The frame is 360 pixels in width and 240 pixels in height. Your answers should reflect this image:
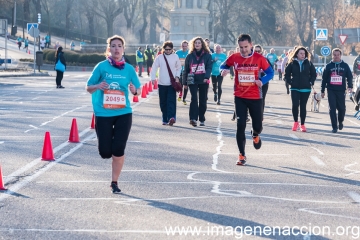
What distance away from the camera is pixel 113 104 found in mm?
9562

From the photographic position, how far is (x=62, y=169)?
11.6 m

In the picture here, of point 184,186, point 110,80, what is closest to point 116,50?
point 110,80

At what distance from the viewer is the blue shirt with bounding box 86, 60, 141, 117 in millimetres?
9617

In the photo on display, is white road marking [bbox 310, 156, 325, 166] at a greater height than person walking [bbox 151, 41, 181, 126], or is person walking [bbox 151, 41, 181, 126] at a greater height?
person walking [bbox 151, 41, 181, 126]

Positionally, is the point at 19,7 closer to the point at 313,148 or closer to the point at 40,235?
the point at 313,148

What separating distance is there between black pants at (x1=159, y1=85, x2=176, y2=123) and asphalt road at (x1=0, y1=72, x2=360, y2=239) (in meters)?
0.44

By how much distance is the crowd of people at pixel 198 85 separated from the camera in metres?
9.61

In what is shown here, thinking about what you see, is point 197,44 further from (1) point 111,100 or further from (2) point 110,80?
(1) point 111,100

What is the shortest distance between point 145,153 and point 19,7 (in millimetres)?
93729

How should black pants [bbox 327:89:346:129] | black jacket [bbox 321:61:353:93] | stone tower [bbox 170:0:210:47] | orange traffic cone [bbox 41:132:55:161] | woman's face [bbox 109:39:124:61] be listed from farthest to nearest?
stone tower [bbox 170:0:210:47]
black pants [bbox 327:89:346:129]
black jacket [bbox 321:61:353:93]
orange traffic cone [bbox 41:132:55:161]
woman's face [bbox 109:39:124:61]

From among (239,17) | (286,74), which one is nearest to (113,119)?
(286,74)

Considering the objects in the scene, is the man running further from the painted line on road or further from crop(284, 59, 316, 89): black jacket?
crop(284, 59, 316, 89): black jacket

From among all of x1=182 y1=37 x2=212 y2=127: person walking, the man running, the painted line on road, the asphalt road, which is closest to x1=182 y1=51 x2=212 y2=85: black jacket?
x1=182 y1=37 x2=212 y2=127: person walking

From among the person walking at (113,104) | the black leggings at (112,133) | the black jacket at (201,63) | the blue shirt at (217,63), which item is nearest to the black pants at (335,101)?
the black jacket at (201,63)
